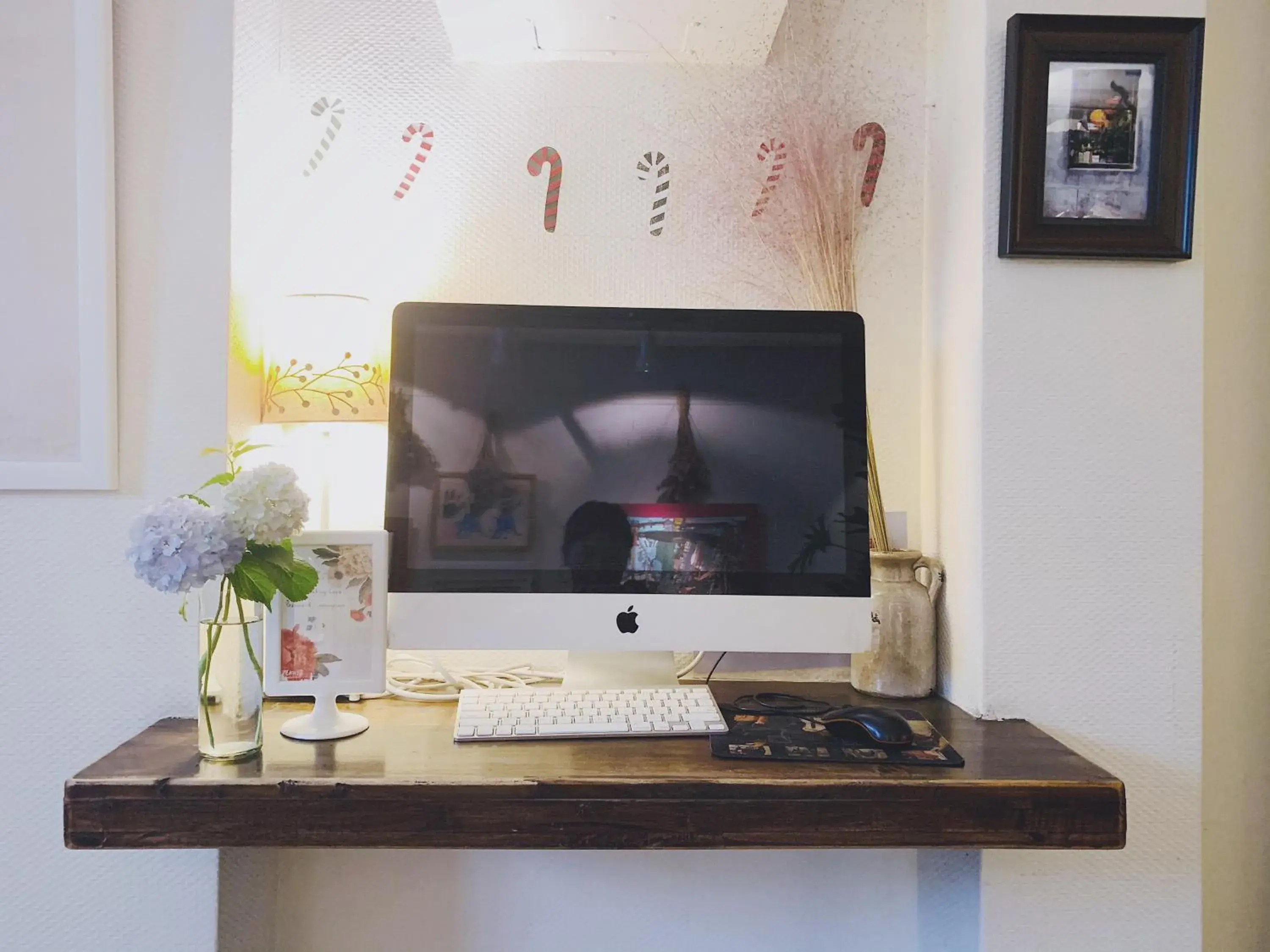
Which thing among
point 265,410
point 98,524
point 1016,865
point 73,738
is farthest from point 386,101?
point 1016,865

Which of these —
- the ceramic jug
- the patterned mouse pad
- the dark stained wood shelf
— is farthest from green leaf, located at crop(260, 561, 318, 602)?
the ceramic jug

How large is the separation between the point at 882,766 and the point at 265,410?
1027 millimetres

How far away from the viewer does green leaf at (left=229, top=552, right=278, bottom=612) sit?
3.46 feet

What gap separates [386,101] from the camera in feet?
4.95

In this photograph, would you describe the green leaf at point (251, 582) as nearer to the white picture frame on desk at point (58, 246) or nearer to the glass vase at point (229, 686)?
the glass vase at point (229, 686)

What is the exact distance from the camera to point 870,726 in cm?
110

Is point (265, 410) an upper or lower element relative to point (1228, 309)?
lower

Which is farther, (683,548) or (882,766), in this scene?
(683,548)

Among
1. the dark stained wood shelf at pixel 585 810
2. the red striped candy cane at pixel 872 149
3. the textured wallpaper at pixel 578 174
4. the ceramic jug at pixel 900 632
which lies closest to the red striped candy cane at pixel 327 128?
the textured wallpaper at pixel 578 174

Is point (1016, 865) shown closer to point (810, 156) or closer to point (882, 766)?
point (882, 766)

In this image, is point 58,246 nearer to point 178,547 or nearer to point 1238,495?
point 178,547

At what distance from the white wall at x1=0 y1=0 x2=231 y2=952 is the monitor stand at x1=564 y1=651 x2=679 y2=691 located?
1.78 ft

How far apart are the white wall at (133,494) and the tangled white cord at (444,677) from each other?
1.03 feet

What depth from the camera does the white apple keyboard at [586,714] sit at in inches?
44.5
